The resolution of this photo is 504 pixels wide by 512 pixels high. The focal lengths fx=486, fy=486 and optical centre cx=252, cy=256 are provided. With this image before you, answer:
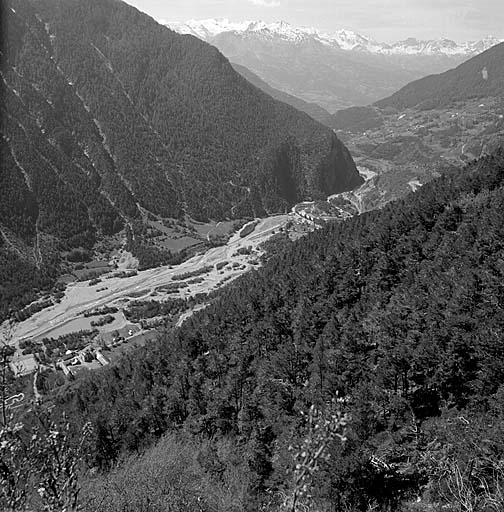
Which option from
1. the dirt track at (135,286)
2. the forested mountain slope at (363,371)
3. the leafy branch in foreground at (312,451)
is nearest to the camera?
the leafy branch in foreground at (312,451)

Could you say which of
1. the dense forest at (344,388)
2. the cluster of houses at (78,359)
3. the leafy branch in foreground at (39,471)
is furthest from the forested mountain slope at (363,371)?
the cluster of houses at (78,359)

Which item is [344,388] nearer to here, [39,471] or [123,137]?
[39,471]

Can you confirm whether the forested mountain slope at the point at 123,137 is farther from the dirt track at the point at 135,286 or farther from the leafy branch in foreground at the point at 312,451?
the leafy branch in foreground at the point at 312,451

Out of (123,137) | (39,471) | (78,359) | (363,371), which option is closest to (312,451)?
(39,471)

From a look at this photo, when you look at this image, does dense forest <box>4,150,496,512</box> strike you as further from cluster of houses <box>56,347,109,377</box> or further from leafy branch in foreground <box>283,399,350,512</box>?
cluster of houses <box>56,347,109,377</box>

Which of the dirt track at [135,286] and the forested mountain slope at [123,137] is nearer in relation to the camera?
the dirt track at [135,286]

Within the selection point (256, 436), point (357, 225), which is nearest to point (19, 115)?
point (357, 225)

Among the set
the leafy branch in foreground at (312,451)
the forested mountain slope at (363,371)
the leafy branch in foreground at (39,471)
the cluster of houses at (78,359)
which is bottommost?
the cluster of houses at (78,359)
